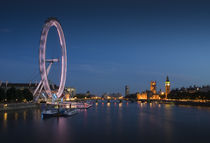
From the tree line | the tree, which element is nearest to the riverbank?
the tree line

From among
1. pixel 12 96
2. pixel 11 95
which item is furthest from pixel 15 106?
pixel 11 95

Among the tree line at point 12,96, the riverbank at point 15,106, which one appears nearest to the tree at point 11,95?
the tree line at point 12,96

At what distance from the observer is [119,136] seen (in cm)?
2558

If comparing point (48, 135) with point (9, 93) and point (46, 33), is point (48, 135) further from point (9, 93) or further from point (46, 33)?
point (9, 93)

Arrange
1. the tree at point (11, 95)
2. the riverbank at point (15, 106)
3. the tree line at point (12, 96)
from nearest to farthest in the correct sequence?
the riverbank at point (15, 106) → the tree line at point (12, 96) → the tree at point (11, 95)

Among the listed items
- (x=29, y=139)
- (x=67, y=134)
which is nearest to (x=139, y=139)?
(x=67, y=134)

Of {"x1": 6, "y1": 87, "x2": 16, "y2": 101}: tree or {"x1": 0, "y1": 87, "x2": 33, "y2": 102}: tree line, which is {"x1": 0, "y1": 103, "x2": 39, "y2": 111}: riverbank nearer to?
{"x1": 0, "y1": 87, "x2": 33, "y2": 102}: tree line

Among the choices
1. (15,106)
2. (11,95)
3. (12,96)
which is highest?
(11,95)

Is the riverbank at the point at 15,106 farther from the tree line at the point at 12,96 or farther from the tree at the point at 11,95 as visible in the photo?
the tree at the point at 11,95

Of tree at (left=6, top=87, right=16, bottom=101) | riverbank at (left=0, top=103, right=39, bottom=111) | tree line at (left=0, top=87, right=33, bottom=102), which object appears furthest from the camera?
tree at (left=6, top=87, right=16, bottom=101)

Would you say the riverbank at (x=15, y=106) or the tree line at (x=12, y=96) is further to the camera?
the tree line at (x=12, y=96)

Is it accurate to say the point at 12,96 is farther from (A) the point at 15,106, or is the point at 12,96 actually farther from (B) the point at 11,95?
(A) the point at 15,106

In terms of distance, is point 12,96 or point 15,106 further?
point 12,96

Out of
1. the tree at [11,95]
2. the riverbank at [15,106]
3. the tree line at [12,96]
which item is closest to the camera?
the riverbank at [15,106]
